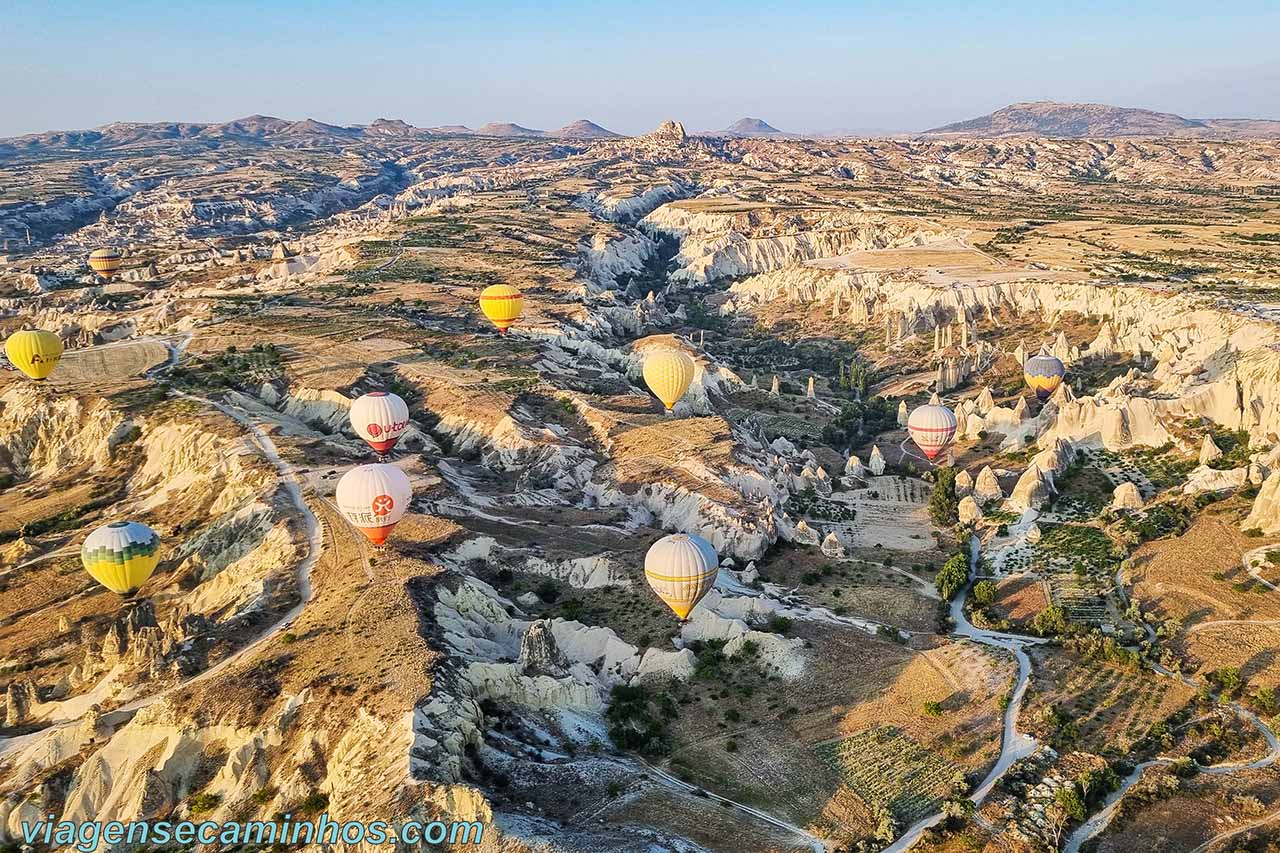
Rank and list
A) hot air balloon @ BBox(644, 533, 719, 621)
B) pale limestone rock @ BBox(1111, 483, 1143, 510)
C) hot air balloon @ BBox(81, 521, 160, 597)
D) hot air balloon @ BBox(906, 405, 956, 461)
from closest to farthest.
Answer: hot air balloon @ BBox(644, 533, 719, 621), hot air balloon @ BBox(81, 521, 160, 597), pale limestone rock @ BBox(1111, 483, 1143, 510), hot air balloon @ BBox(906, 405, 956, 461)

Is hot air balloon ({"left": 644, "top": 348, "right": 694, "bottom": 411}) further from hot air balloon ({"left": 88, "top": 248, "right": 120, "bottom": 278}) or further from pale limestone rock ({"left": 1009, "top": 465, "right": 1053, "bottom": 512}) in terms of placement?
hot air balloon ({"left": 88, "top": 248, "right": 120, "bottom": 278})

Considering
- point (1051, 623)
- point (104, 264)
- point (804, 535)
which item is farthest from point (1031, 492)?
point (104, 264)

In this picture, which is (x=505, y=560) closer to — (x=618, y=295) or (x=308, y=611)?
(x=308, y=611)

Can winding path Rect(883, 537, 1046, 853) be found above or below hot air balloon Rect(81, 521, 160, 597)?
below

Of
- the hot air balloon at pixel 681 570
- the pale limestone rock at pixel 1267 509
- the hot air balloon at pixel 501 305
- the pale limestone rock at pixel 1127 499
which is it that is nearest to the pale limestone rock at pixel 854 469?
the pale limestone rock at pixel 1127 499

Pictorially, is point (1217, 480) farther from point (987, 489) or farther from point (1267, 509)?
point (987, 489)

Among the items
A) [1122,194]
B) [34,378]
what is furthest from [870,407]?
[1122,194]

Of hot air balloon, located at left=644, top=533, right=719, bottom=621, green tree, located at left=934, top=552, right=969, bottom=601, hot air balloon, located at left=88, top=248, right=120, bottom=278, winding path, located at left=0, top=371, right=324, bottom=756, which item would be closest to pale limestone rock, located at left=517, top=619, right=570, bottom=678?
hot air balloon, located at left=644, top=533, right=719, bottom=621
